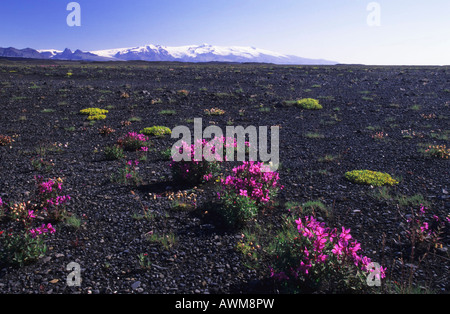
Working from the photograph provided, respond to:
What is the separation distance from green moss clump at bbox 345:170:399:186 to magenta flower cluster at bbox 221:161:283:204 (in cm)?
287

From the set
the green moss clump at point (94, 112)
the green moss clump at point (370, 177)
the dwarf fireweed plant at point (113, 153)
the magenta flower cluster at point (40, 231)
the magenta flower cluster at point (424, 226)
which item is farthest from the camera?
the green moss clump at point (94, 112)

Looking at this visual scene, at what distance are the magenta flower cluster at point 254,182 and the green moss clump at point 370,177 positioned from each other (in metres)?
2.87

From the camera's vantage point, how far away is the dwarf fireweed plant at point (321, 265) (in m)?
4.20

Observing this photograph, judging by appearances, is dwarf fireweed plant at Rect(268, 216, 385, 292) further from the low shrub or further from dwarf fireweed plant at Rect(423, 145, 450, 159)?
dwarf fireweed plant at Rect(423, 145, 450, 159)

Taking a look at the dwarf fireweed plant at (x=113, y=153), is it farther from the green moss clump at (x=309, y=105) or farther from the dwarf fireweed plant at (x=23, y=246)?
the green moss clump at (x=309, y=105)

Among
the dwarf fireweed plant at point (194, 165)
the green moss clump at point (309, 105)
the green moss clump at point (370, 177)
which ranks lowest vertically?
the green moss clump at point (370, 177)

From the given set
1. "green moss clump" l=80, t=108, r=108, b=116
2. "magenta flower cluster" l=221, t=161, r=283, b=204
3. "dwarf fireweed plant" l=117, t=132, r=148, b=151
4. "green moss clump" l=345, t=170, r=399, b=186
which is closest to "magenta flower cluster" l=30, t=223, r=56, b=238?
"magenta flower cluster" l=221, t=161, r=283, b=204

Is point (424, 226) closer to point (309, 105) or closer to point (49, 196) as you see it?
point (49, 196)

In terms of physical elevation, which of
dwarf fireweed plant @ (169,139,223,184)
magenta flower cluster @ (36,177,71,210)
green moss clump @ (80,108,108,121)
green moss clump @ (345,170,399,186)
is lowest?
magenta flower cluster @ (36,177,71,210)

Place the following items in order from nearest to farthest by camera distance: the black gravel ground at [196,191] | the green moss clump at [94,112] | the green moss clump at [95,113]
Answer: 1. the black gravel ground at [196,191]
2. the green moss clump at [95,113]
3. the green moss clump at [94,112]

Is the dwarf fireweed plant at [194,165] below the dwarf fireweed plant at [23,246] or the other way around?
the other way around

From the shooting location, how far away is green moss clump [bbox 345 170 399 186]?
27.7 feet

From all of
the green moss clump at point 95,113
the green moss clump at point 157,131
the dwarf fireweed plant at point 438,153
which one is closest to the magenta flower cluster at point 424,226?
the dwarf fireweed plant at point 438,153

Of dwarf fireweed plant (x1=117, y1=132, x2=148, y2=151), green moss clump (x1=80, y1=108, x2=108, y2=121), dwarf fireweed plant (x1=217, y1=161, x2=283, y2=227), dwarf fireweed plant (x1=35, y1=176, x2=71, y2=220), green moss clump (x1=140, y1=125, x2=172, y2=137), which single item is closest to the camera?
dwarf fireweed plant (x1=217, y1=161, x2=283, y2=227)
